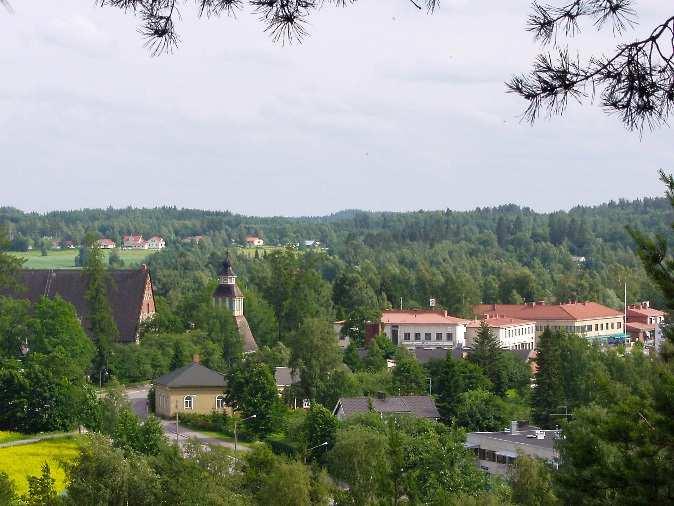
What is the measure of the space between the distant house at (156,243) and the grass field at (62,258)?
7.74 metres

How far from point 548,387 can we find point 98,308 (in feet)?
76.9

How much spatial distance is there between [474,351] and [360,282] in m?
24.2

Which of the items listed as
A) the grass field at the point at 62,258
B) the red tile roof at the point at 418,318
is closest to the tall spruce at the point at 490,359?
the red tile roof at the point at 418,318

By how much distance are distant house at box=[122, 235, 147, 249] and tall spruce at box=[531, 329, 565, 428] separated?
140811mm

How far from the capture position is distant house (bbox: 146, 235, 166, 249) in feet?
611

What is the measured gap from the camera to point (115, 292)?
67938 mm

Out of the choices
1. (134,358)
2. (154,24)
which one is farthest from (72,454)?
(154,24)

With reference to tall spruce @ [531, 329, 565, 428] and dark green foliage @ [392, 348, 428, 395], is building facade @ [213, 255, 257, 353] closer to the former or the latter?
dark green foliage @ [392, 348, 428, 395]

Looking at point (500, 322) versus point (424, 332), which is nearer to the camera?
point (424, 332)

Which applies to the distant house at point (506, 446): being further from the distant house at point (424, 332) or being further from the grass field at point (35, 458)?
the distant house at point (424, 332)

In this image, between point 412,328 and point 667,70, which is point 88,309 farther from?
point 667,70

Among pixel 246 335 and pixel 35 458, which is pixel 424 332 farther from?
pixel 35 458

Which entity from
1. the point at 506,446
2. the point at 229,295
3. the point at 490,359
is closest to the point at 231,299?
the point at 229,295

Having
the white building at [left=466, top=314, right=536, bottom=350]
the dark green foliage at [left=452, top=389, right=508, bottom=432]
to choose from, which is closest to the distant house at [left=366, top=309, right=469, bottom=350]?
the white building at [left=466, top=314, right=536, bottom=350]
